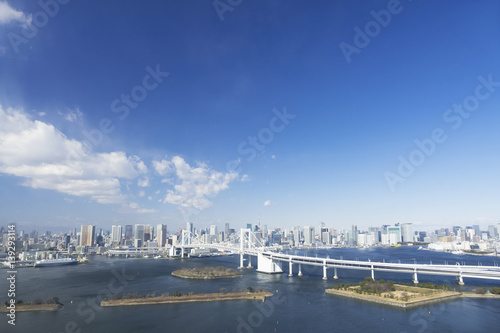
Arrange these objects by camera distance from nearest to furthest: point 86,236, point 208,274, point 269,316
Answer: point 269,316
point 208,274
point 86,236

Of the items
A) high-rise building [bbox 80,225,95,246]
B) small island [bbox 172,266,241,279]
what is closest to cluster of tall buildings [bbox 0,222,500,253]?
high-rise building [bbox 80,225,95,246]

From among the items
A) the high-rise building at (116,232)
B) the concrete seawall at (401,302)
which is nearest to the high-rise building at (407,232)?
the high-rise building at (116,232)

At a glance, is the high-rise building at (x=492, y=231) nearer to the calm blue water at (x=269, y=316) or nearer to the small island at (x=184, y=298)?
the calm blue water at (x=269, y=316)

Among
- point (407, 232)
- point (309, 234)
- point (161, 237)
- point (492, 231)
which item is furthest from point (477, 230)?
point (161, 237)

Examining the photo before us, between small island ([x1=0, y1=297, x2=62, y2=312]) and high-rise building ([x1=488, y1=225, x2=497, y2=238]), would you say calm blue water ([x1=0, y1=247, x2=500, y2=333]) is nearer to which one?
small island ([x1=0, y1=297, x2=62, y2=312])

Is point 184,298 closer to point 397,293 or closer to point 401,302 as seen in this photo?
point 401,302
